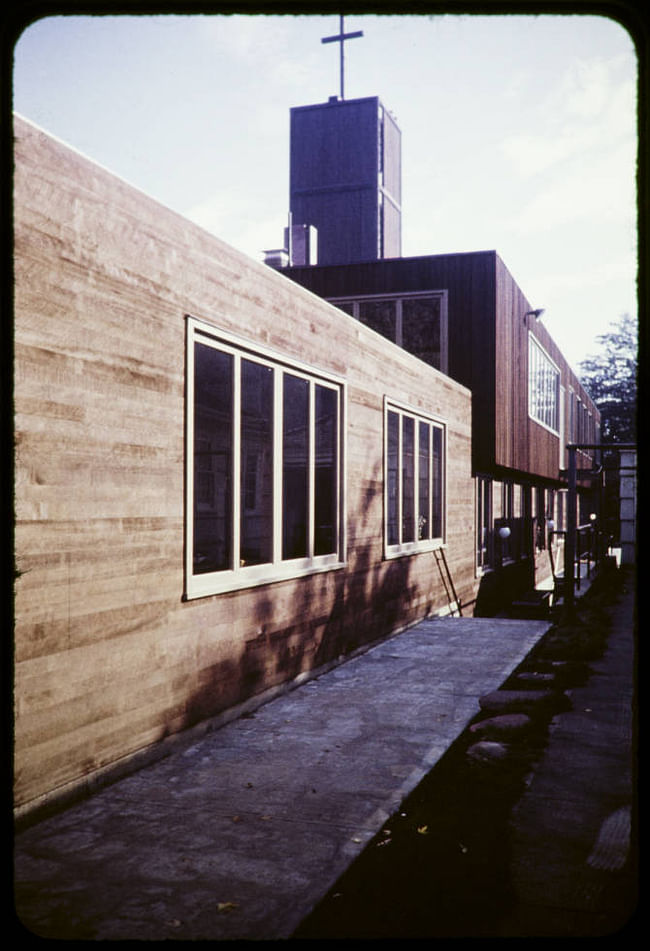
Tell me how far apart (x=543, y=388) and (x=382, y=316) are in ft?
24.6

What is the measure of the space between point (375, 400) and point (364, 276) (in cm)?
735

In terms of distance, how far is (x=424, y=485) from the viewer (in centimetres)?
1228

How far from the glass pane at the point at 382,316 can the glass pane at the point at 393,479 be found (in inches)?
230

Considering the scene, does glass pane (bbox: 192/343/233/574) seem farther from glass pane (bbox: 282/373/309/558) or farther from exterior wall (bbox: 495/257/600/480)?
exterior wall (bbox: 495/257/600/480)

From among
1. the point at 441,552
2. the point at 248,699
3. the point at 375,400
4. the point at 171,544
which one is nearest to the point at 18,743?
the point at 171,544

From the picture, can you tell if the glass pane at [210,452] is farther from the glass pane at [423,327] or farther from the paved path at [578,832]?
the paved path at [578,832]

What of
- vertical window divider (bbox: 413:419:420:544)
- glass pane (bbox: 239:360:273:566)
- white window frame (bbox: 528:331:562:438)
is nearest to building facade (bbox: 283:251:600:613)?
white window frame (bbox: 528:331:562:438)

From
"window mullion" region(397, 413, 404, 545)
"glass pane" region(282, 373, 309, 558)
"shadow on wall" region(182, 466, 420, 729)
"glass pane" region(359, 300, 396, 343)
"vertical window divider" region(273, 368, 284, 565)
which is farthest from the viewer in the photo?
"glass pane" region(359, 300, 396, 343)

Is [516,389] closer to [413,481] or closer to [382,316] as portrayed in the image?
[382,316]

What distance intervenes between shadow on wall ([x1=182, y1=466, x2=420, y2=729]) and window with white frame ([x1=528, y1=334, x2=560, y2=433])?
10325mm

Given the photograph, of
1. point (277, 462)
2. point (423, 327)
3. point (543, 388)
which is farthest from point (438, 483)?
point (543, 388)

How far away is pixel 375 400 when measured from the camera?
9.58 meters

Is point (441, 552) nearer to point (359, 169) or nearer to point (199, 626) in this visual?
point (199, 626)

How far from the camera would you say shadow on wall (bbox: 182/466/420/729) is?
5898 mm
